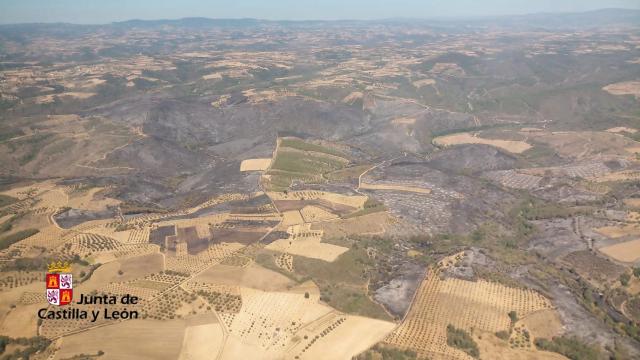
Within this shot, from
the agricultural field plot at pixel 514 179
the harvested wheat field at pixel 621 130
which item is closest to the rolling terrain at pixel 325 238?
the agricultural field plot at pixel 514 179

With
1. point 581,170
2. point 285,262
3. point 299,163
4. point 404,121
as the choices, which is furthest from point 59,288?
point 404,121

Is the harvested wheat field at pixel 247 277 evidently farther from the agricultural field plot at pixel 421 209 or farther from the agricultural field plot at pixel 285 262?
the agricultural field plot at pixel 421 209

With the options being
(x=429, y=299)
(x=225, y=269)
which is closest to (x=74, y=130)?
(x=225, y=269)

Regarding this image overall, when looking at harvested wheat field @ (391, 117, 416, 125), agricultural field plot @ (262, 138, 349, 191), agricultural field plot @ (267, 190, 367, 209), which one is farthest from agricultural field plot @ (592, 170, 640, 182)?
harvested wheat field @ (391, 117, 416, 125)

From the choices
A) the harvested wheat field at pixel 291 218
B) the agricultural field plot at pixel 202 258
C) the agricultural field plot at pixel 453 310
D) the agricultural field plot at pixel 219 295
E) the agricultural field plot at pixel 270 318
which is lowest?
the agricultural field plot at pixel 453 310

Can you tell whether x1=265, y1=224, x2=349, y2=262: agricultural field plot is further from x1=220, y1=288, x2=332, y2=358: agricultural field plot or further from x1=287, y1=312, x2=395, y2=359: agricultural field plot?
x1=287, y1=312, x2=395, y2=359: agricultural field plot

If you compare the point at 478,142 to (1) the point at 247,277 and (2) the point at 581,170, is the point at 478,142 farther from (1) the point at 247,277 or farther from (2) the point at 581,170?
(1) the point at 247,277
